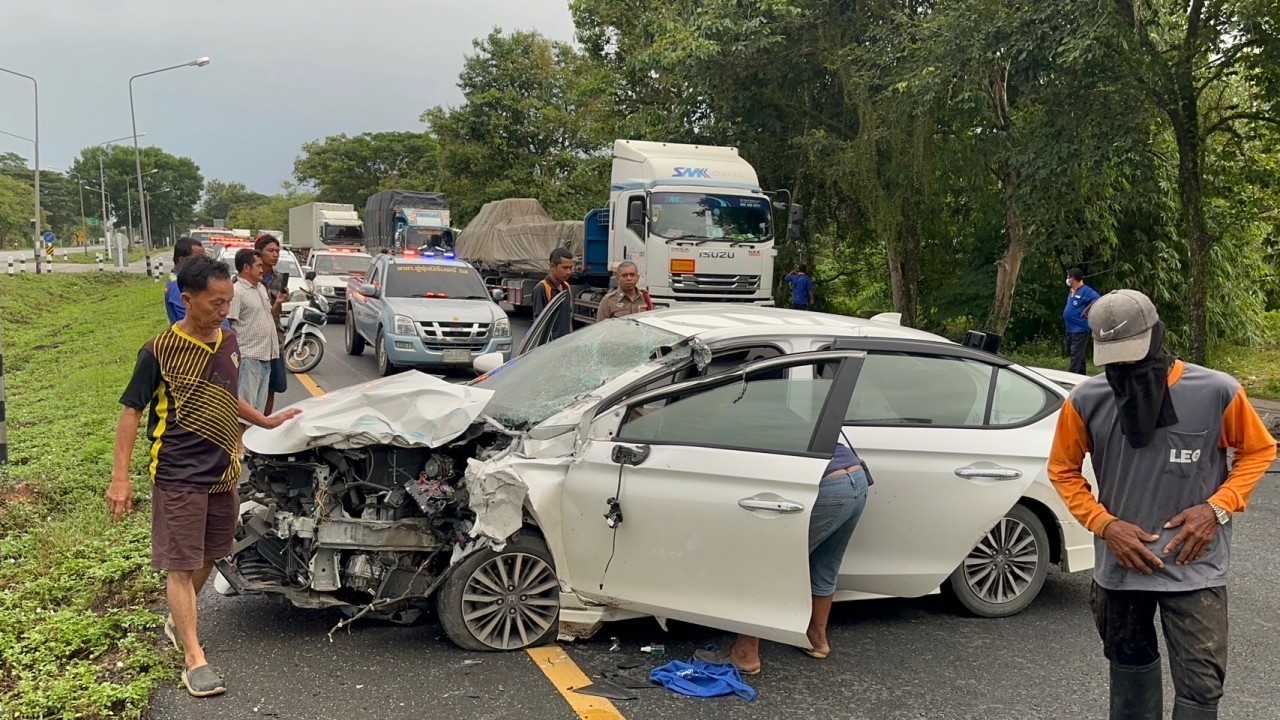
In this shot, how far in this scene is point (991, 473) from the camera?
14.8 ft

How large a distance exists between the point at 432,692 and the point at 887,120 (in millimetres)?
14544

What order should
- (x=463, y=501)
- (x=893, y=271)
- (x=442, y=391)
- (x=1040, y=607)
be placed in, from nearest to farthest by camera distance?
1. (x=463, y=501)
2. (x=442, y=391)
3. (x=1040, y=607)
4. (x=893, y=271)

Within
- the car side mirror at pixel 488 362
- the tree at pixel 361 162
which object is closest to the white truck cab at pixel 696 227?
the car side mirror at pixel 488 362

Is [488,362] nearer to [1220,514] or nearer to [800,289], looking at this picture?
[1220,514]

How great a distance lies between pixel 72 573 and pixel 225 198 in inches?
6902

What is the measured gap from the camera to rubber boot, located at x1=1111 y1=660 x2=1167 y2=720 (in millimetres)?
3051

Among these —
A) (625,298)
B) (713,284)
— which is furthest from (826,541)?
(713,284)

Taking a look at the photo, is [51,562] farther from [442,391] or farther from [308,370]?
[308,370]

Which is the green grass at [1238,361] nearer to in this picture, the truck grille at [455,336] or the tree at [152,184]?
the truck grille at [455,336]

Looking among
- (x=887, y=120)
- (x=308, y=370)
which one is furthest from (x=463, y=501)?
(x=887, y=120)

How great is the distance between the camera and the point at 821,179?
2008cm

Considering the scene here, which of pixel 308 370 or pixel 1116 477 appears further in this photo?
pixel 308 370

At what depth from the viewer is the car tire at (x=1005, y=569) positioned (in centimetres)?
482

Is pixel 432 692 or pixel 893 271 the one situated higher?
pixel 893 271
